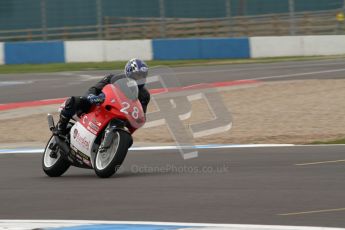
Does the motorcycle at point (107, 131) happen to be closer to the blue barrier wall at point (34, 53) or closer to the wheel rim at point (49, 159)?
the wheel rim at point (49, 159)

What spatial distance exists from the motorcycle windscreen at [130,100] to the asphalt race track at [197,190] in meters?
0.67

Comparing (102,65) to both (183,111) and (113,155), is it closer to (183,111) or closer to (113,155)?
(183,111)

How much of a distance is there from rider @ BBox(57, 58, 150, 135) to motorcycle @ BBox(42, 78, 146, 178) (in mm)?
71

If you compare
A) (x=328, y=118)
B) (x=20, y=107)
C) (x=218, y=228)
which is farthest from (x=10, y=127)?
(x=218, y=228)

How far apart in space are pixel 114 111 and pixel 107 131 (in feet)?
0.82

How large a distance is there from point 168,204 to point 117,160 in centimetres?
164

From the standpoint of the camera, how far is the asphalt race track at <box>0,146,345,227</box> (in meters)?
7.31

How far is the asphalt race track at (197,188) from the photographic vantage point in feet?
24.0

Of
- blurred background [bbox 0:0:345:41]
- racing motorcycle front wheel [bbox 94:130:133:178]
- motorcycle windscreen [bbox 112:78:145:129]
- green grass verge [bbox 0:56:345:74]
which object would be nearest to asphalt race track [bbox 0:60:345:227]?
racing motorcycle front wheel [bbox 94:130:133:178]

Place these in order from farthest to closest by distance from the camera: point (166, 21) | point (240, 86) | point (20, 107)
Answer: point (166, 21) < point (240, 86) < point (20, 107)

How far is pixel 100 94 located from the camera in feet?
31.8

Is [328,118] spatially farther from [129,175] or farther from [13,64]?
[13,64]

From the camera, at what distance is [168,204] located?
7.86 metres

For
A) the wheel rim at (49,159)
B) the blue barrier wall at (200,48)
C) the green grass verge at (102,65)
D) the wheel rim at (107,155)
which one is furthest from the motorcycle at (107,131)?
the blue barrier wall at (200,48)
